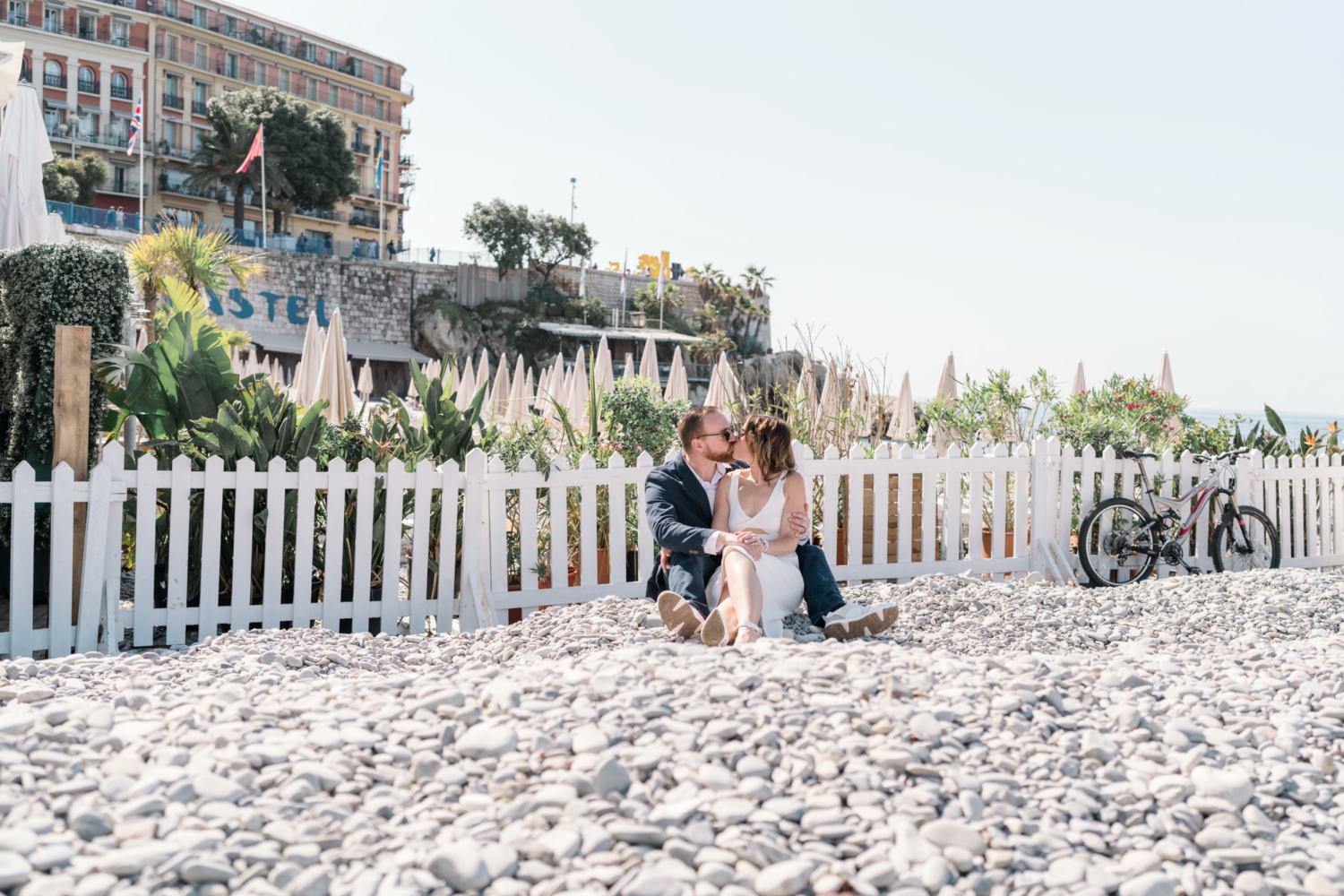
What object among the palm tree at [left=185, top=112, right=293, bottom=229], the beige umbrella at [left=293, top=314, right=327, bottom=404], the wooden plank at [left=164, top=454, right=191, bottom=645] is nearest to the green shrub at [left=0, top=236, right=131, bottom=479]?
the wooden plank at [left=164, top=454, right=191, bottom=645]

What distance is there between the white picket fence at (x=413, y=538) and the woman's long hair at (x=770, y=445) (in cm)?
127

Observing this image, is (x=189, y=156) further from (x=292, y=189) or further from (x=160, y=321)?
(x=160, y=321)

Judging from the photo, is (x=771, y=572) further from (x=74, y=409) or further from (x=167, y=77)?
(x=167, y=77)

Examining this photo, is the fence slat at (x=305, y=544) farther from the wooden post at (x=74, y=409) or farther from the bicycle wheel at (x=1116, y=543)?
the bicycle wheel at (x=1116, y=543)

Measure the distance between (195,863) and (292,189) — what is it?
46.5 m

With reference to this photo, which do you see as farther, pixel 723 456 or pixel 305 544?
pixel 305 544

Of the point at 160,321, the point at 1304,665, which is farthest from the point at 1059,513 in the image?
the point at 160,321

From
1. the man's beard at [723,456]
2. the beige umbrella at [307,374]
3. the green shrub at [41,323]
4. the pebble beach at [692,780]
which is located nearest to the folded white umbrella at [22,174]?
the green shrub at [41,323]

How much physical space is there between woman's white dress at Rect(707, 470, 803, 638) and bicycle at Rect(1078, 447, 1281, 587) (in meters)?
3.11

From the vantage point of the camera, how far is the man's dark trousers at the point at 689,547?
4.05 metres

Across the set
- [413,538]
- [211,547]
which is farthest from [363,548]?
[211,547]

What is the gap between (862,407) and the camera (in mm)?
9102

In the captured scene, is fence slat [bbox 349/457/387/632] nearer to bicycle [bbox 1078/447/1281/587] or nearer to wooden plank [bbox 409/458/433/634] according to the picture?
wooden plank [bbox 409/458/433/634]

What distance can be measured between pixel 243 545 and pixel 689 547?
243 centimetres
